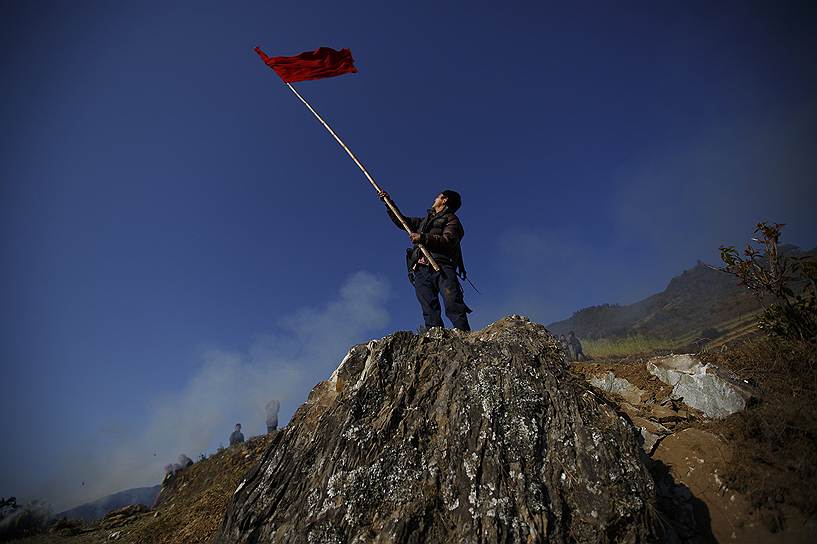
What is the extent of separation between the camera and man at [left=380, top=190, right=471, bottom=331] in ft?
19.1

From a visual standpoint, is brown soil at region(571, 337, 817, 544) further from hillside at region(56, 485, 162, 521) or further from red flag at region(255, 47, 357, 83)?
hillside at region(56, 485, 162, 521)

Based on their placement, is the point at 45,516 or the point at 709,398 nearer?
the point at 709,398

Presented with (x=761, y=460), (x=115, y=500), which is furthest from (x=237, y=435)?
(x=761, y=460)

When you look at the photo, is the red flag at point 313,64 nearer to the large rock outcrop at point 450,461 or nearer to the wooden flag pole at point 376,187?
the wooden flag pole at point 376,187

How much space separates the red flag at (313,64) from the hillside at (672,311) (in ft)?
110

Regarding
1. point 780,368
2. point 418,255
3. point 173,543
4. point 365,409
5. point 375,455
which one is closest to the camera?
point 375,455

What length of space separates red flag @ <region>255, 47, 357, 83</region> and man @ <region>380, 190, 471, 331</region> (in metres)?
6.40

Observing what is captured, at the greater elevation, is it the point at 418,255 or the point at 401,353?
the point at 418,255

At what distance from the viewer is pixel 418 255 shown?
638 centimetres

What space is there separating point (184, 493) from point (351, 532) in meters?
10.9

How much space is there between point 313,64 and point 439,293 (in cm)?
829

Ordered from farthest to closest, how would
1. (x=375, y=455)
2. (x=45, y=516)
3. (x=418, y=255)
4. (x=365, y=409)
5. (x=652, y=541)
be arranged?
(x=45, y=516) < (x=418, y=255) < (x=365, y=409) < (x=375, y=455) < (x=652, y=541)

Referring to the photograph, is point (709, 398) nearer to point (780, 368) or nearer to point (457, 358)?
point (780, 368)

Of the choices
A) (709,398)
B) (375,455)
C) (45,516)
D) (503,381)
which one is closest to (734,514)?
(709,398)
